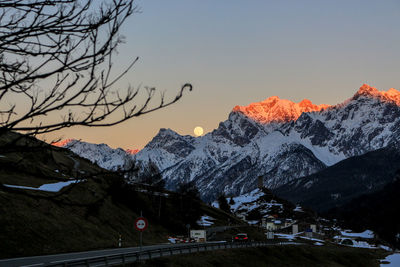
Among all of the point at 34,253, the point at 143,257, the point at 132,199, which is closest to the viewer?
the point at 143,257

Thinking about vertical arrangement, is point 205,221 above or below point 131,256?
above

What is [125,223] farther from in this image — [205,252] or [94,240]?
[205,252]

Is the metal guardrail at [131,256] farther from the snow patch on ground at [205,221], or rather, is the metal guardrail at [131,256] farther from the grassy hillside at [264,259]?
the snow patch on ground at [205,221]

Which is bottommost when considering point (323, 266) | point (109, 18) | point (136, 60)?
point (323, 266)

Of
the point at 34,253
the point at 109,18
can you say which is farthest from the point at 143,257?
the point at 109,18

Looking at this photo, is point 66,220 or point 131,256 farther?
point 66,220

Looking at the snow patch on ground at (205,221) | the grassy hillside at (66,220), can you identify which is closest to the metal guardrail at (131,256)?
the grassy hillside at (66,220)

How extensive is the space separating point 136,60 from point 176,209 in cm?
14024

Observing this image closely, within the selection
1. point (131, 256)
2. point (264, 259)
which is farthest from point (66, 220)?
point (131, 256)

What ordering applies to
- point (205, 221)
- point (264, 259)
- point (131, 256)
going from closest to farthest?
point (131, 256), point (264, 259), point (205, 221)

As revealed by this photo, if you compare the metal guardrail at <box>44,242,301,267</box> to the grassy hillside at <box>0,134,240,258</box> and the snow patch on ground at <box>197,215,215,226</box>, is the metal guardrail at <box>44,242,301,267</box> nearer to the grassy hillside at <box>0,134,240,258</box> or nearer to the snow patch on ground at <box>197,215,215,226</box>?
the grassy hillside at <box>0,134,240,258</box>

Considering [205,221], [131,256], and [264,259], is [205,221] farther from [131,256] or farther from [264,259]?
[131,256]

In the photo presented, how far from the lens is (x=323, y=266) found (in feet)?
268

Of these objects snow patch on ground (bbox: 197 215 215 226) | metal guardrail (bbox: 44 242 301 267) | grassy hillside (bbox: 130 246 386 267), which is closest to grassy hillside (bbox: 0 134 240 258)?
metal guardrail (bbox: 44 242 301 267)
